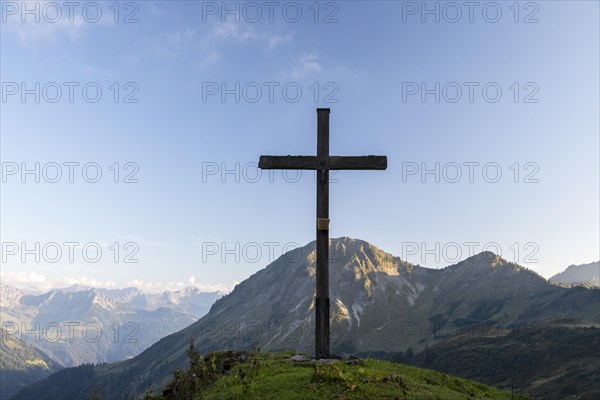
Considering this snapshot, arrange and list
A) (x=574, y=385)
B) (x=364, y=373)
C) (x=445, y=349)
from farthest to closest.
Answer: (x=445, y=349) → (x=574, y=385) → (x=364, y=373)

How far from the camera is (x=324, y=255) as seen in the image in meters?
17.7

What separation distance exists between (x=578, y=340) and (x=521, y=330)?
132ft

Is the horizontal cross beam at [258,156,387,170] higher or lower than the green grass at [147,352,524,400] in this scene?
higher

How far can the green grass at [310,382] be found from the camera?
13.4 m

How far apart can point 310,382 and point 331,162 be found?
26.5 feet

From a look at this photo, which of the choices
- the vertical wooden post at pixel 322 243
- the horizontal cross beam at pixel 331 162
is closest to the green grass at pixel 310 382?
the vertical wooden post at pixel 322 243

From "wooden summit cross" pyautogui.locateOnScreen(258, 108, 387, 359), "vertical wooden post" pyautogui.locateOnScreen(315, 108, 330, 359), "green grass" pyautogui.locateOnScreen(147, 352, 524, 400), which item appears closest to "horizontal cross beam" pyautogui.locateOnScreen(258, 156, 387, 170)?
"wooden summit cross" pyautogui.locateOnScreen(258, 108, 387, 359)

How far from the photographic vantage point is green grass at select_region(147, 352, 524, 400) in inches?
527

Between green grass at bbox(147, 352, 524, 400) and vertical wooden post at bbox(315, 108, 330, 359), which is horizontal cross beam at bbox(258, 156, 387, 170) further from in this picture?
green grass at bbox(147, 352, 524, 400)

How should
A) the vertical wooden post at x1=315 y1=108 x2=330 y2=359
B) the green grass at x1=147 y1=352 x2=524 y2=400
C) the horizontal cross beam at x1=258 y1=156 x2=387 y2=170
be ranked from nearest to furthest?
the green grass at x1=147 y1=352 x2=524 y2=400 < the vertical wooden post at x1=315 y1=108 x2=330 y2=359 < the horizontal cross beam at x1=258 y1=156 x2=387 y2=170

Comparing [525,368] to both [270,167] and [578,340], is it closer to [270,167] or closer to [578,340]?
[578,340]

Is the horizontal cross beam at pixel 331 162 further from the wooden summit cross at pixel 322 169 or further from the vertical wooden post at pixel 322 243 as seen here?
the vertical wooden post at pixel 322 243

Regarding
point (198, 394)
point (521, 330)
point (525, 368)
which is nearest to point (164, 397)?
point (198, 394)

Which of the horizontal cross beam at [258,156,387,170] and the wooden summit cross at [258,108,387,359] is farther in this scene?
the horizontal cross beam at [258,156,387,170]
